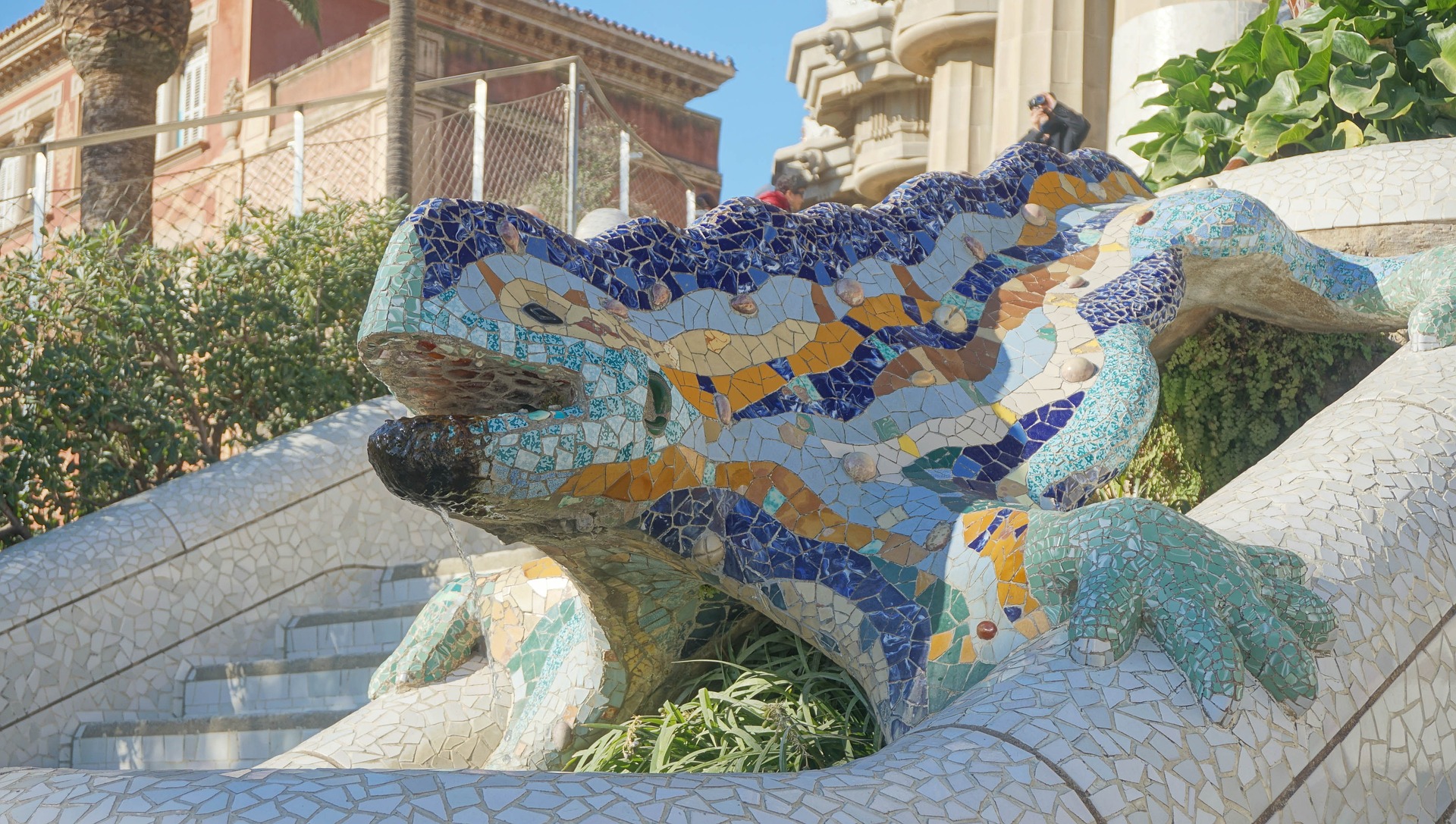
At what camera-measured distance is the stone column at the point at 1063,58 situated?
34.5ft

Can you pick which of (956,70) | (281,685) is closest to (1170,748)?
(281,685)

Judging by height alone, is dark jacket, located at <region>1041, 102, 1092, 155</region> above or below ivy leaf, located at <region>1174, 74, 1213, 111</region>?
above

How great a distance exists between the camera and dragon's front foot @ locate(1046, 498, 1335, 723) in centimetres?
273

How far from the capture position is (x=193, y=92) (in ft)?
70.8

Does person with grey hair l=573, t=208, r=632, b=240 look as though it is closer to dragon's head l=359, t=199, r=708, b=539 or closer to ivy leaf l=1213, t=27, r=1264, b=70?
ivy leaf l=1213, t=27, r=1264, b=70

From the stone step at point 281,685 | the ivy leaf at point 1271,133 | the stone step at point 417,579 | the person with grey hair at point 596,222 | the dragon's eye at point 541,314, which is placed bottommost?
the stone step at point 281,685

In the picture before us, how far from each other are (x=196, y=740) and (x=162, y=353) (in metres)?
2.54

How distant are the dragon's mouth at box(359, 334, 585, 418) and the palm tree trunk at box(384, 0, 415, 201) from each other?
6.73 metres

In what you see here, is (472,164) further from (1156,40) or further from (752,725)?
(752,725)

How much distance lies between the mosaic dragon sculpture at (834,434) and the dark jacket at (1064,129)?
350cm

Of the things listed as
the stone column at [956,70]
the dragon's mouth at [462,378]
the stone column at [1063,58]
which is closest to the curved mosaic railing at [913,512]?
the dragon's mouth at [462,378]

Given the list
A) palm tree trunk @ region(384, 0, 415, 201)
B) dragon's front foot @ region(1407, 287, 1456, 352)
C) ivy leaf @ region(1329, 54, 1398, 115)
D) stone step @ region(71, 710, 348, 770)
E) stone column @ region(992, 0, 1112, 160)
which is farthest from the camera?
stone column @ region(992, 0, 1112, 160)

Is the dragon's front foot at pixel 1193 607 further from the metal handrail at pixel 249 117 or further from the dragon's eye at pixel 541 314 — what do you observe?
the metal handrail at pixel 249 117

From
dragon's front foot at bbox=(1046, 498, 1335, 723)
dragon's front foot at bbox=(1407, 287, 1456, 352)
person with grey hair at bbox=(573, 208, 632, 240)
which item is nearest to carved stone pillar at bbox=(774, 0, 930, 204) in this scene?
person with grey hair at bbox=(573, 208, 632, 240)
